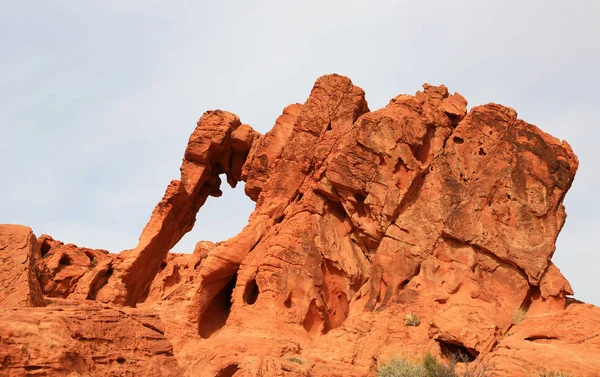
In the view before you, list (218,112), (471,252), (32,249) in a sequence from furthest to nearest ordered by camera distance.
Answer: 1. (218,112)
2. (471,252)
3. (32,249)

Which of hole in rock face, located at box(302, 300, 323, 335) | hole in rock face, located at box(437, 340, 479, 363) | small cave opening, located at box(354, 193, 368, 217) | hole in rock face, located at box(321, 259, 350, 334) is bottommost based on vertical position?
hole in rock face, located at box(437, 340, 479, 363)

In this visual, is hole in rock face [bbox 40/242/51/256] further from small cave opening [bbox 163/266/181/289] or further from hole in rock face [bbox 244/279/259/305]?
hole in rock face [bbox 244/279/259/305]

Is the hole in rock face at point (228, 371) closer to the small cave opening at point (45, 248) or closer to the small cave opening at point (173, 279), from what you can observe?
the small cave opening at point (173, 279)

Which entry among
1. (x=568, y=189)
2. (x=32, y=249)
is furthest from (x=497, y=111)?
(x=32, y=249)

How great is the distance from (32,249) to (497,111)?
17231 millimetres

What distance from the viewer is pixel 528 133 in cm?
2562

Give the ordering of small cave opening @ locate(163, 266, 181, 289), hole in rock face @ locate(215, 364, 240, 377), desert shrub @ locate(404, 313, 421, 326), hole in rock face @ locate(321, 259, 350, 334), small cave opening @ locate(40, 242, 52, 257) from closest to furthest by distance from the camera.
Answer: hole in rock face @ locate(215, 364, 240, 377)
desert shrub @ locate(404, 313, 421, 326)
hole in rock face @ locate(321, 259, 350, 334)
small cave opening @ locate(163, 266, 181, 289)
small cave opening @ locate(40, 242, 52, 257)

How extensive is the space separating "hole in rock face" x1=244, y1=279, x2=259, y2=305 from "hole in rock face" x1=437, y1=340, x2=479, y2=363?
273 inches

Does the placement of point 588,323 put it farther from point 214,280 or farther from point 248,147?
point 248,147

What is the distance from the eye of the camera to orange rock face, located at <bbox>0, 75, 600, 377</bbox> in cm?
2191

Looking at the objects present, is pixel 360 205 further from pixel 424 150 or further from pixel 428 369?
pixel 428 369

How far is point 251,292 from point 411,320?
6066 mm

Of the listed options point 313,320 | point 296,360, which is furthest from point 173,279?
point 296,360

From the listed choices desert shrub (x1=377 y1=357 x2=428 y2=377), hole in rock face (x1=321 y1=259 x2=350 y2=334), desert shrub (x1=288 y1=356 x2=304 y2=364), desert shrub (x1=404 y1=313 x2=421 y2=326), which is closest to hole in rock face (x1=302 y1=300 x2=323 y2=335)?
hole in rock face (x1=321 y1=259 x2=350 y2=334)
